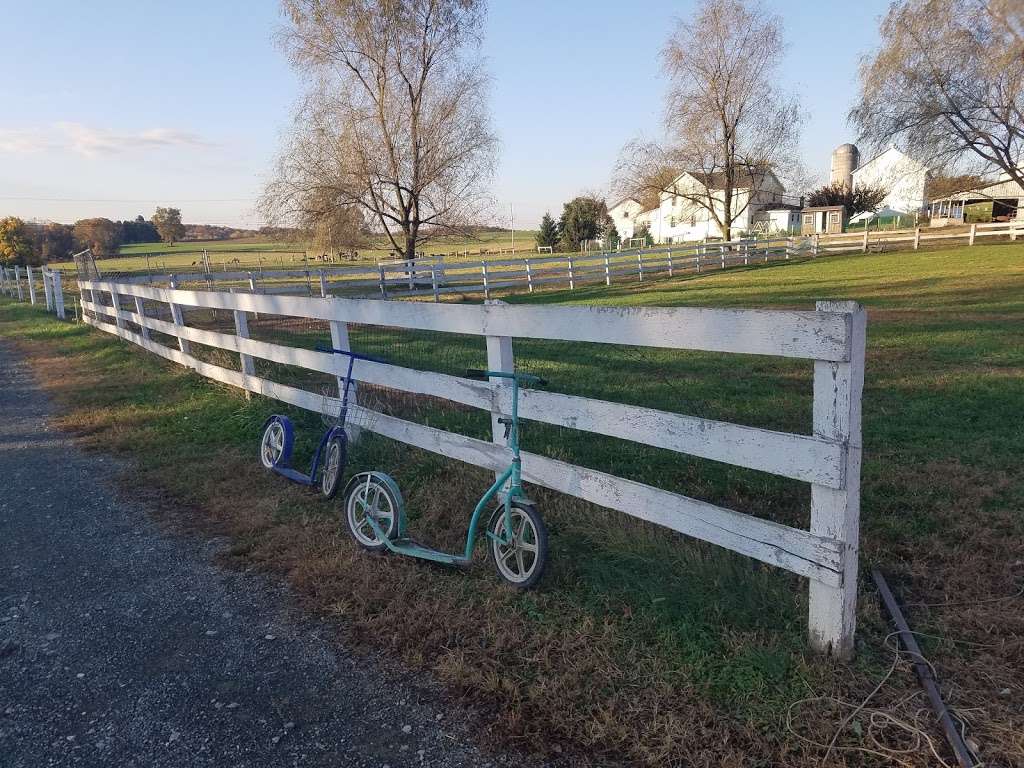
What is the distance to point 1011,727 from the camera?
2.29 m

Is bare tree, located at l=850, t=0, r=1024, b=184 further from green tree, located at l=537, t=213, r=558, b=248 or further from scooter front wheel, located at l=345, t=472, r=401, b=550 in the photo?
green tree, located at l=537, t=213, r=558, b=248

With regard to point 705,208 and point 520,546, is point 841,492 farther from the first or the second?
point 705,208

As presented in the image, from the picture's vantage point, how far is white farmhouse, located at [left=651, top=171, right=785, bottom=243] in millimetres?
37094

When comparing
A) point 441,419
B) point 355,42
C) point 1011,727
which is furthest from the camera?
point 355,42

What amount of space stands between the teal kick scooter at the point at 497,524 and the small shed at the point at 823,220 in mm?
56748

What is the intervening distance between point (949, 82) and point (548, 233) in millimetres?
45793

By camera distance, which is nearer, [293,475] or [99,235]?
[293,475]

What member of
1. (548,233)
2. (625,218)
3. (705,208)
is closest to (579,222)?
(548,233)

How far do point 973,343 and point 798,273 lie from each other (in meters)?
17.2

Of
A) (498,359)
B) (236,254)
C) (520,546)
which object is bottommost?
(520,546)

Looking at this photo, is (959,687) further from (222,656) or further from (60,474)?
(60,474)

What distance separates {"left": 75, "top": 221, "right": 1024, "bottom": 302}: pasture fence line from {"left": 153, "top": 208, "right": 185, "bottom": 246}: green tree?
56.1 metres

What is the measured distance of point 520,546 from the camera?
336 centimetres

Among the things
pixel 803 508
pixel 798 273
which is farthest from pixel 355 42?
pixel 803 508
